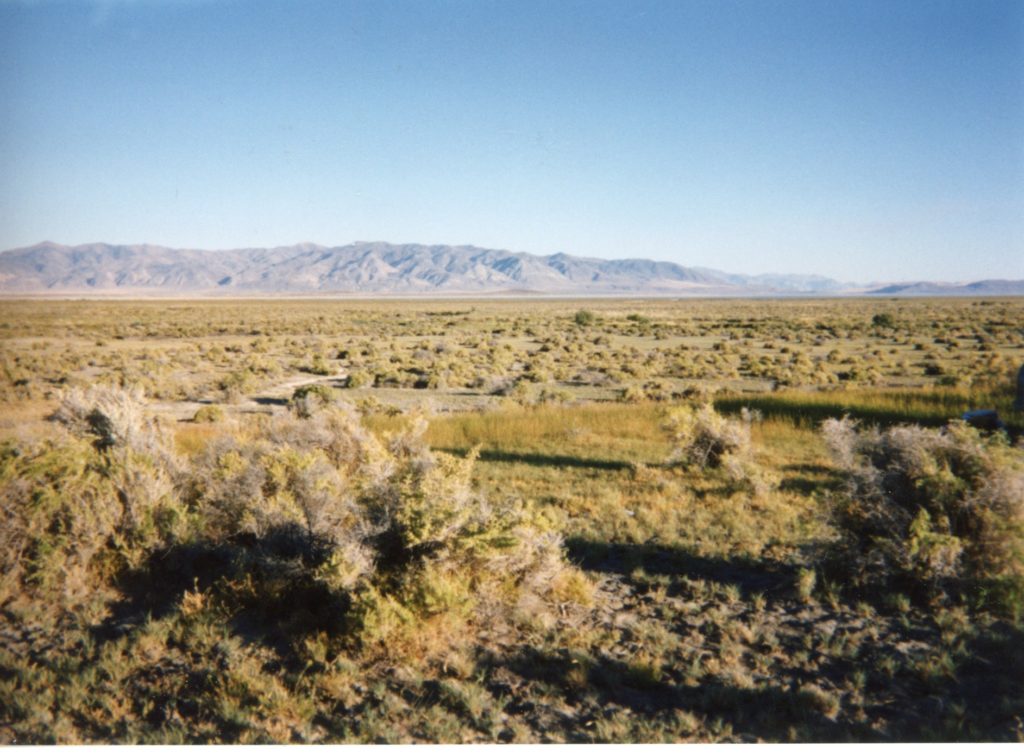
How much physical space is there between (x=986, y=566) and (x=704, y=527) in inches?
102

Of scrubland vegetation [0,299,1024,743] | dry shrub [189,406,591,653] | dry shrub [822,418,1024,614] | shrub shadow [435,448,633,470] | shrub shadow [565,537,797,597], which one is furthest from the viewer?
shrub shadow [435,448,633,470]

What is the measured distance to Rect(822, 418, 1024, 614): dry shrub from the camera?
15.8 ft

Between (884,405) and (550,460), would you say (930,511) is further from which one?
(884,405)

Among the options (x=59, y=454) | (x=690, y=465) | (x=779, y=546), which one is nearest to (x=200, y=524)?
(x=59, y=454)

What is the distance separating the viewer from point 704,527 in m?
6.71

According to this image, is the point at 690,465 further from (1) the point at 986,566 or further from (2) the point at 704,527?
(1) the point at 986,566

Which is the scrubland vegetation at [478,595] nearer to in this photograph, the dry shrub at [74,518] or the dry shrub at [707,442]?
the dry shrub at [74,518]

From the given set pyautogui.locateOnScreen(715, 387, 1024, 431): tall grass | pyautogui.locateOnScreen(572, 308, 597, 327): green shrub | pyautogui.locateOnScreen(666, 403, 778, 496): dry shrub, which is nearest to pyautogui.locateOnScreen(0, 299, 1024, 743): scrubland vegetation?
pyautogui.locateOnScreen(666, 403, 778, 496): dry shrub

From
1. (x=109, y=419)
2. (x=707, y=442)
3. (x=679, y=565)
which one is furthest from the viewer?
(x=707, y=442)

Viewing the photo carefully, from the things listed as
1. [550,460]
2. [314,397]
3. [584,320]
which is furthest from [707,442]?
[584,320]

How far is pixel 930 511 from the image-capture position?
5.18m

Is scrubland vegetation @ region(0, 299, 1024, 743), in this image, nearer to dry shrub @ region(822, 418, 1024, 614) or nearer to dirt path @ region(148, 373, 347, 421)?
A: dry shrub @ region(822, 418, 1024, 614)

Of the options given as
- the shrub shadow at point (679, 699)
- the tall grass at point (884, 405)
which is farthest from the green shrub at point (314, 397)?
the tall grass at point (884, 405)

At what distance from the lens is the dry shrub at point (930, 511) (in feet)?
15.8
